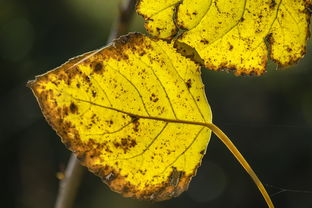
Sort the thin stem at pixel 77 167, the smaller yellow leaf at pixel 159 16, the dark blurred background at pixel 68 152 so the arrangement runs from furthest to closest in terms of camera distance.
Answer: the dark blurred background at pixel 68 152 < the thin stem at pixel 77 167 < the smaller yellow leaf at pixel 159 16

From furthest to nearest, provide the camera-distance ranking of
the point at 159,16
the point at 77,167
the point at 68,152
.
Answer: the point at 68,152
the point at 77,167
the point at 159,16

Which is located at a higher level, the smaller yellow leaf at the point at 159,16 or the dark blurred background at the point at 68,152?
the smaller yellow leaf at the point at 159,16

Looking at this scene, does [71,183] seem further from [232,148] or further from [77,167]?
[232,148]

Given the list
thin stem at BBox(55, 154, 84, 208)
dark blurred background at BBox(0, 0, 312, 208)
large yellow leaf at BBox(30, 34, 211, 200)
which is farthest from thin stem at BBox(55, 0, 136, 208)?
dark blurred background at BBox(0, 0, 312, 208)

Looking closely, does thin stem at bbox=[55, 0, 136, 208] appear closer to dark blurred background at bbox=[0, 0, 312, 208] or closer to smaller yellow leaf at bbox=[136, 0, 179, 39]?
smaller yellow leaf at bbox=[136, 0, 179, 39]

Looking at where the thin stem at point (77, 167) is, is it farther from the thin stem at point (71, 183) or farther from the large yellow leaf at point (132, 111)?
the large yellow leaf at point (132, 111)

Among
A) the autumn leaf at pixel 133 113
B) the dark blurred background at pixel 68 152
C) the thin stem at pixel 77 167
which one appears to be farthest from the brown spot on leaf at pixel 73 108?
the dark blurred background at pixel 68 152

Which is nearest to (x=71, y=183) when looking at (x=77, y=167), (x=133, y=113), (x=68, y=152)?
(x=77, y=167)

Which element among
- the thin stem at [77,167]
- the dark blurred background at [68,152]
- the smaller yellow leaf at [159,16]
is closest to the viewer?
→ the smaller yellow leaf at [159,16]
